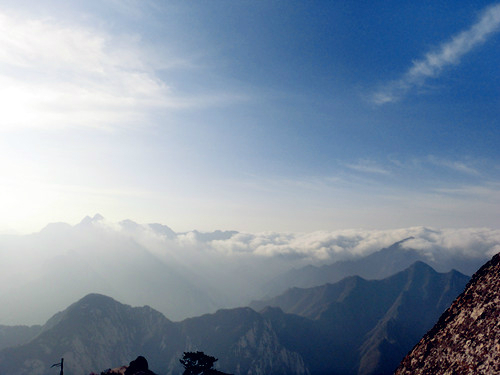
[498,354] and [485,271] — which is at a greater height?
[485,271]

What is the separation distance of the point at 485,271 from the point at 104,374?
263 ft

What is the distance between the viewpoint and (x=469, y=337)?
8.12m

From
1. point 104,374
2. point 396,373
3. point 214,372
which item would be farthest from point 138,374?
point 396,373

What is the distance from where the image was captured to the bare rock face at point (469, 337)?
24.3 ft

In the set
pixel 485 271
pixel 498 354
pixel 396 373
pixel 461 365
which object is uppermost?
pixel 485 271

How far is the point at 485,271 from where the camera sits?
30.5 feet

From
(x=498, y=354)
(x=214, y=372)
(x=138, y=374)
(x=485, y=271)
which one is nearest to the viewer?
(x=498, y=354)

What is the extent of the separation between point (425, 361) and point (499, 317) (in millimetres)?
2378

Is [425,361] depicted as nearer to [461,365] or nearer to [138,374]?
[461,365]

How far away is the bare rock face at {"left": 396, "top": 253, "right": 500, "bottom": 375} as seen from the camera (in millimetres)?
7406

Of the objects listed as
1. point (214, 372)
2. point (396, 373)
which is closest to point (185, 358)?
point (214, 372)

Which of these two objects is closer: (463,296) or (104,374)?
(463,296)

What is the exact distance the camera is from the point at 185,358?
232ft

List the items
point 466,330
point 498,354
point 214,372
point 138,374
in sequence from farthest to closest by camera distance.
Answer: point 214,372
point 138,374
point 466,330
point 498,354
